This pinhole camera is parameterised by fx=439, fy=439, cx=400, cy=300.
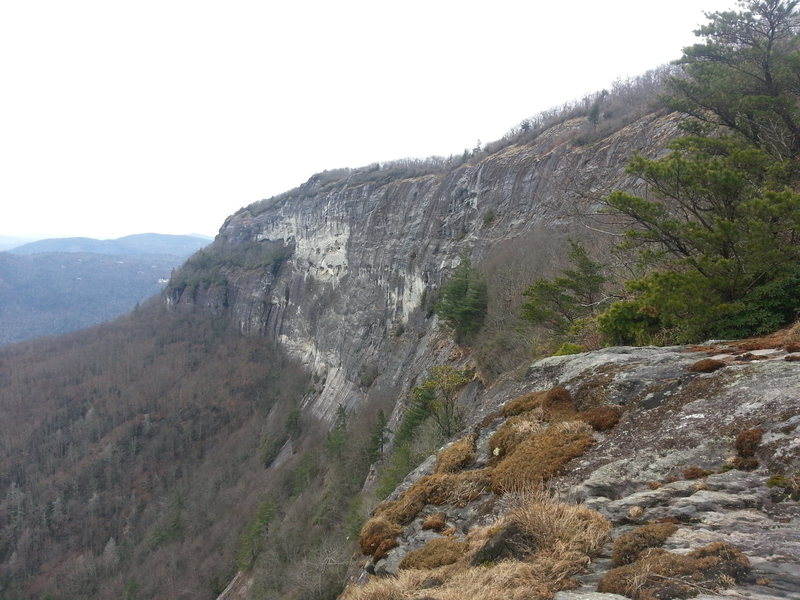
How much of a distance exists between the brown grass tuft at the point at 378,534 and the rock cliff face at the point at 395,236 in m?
14.1

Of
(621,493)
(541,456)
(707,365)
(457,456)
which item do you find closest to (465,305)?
(457,456)

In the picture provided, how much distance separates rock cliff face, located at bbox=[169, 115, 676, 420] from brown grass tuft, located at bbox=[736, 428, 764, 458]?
13.6 m

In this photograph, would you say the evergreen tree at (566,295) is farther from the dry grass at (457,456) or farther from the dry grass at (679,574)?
the dry grass at (679,574)

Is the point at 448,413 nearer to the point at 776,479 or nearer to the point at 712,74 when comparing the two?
the point at 712,74

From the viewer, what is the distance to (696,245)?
8.34 m

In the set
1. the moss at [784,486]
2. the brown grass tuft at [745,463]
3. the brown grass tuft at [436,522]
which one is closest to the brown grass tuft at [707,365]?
the brown grass tuft at [745,463]

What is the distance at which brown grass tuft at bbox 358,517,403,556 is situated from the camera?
18.7ft

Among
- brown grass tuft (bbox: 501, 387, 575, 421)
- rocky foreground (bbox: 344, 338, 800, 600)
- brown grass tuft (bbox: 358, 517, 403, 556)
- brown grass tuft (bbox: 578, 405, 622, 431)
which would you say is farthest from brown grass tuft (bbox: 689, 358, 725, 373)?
brown grass tuft (bbox: 358, 517, 403, 556)

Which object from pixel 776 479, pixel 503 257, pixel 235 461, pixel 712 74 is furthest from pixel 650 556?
pixel 235 461

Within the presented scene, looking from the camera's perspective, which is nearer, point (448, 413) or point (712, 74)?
point (712, 74)

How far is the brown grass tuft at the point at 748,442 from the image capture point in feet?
13.1

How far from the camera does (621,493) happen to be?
14.0 ft

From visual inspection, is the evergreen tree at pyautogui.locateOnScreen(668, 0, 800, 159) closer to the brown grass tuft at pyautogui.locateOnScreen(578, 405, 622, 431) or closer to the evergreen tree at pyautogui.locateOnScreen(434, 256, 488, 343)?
the brown grass tuft at pyautogui.locateOnScreen(578, 405, 622, 431)

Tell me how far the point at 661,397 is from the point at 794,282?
3900 mm
